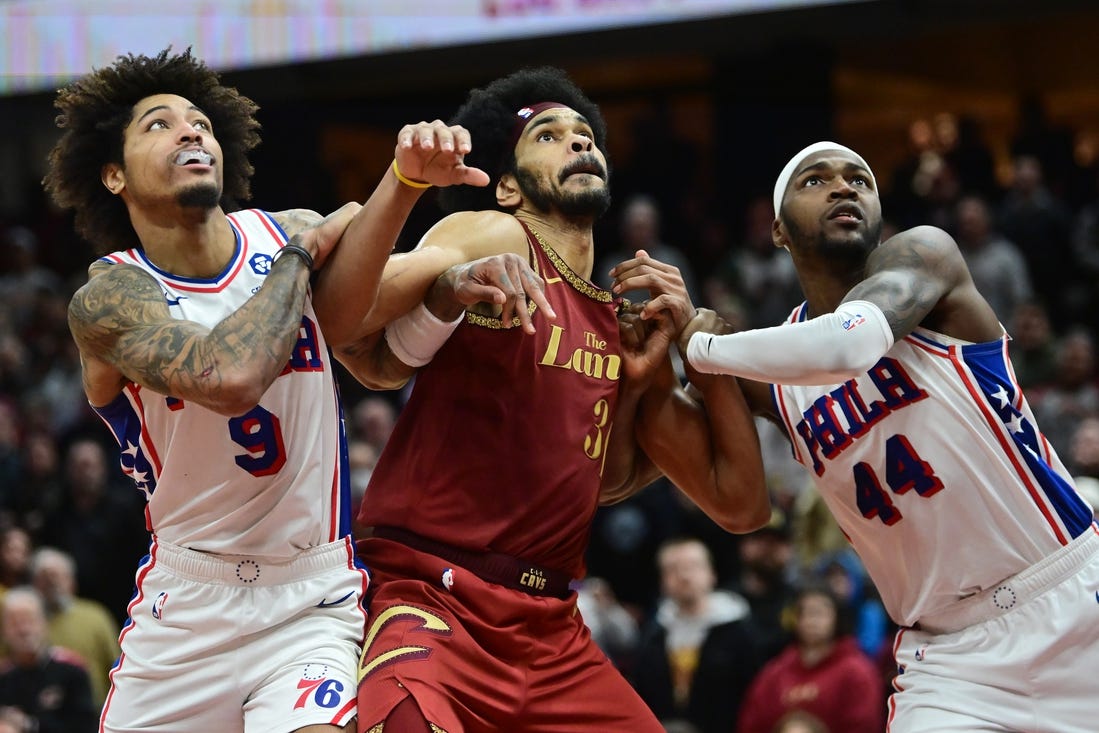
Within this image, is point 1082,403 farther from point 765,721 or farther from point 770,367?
point 770,367

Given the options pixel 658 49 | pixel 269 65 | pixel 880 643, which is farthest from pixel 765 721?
pixel 269 65

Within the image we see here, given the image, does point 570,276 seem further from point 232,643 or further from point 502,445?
point 232,643

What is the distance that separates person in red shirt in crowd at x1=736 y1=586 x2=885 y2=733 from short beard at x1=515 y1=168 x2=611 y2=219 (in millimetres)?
3908

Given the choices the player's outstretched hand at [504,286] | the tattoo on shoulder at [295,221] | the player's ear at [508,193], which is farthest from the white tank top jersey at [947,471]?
the tattoo on shoulder at [295,221]

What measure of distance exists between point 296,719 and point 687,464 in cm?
192

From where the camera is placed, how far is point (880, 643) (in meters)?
9.91

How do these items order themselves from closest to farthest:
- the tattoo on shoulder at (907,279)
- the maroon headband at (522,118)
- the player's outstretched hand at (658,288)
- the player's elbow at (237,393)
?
the player's elbow at (237,393), the tattoo on shoulder at (907,279), the player's outstretched hand at (658,288), the maroon headband at (522,118)

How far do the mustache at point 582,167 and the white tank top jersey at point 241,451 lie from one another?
111cm

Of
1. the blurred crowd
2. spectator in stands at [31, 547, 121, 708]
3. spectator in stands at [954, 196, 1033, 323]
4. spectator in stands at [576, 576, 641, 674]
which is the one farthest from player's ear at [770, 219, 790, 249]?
spectator in stands at [31, 547, 121, 708]

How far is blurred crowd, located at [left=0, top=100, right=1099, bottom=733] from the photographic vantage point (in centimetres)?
966

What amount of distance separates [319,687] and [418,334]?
1.27 meters

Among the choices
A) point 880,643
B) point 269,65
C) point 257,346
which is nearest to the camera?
point 257,346

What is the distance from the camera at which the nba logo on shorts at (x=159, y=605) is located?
5316mm

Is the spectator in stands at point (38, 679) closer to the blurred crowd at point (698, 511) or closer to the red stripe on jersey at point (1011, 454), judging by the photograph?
the blurred crowd at point (698, 511)
